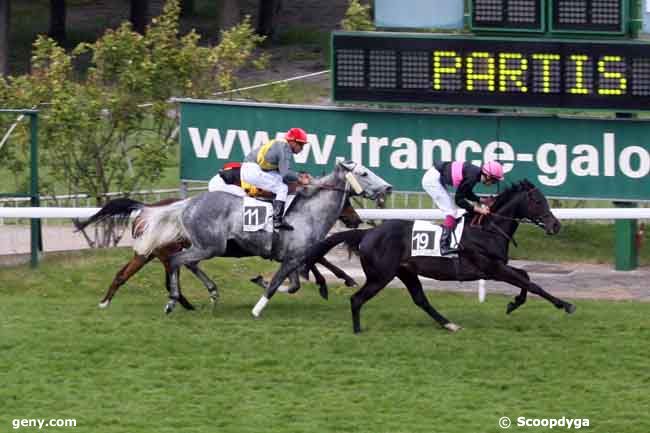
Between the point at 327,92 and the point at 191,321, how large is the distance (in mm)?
16671

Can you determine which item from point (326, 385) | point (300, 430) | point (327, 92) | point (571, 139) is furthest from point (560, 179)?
point (327, 92)

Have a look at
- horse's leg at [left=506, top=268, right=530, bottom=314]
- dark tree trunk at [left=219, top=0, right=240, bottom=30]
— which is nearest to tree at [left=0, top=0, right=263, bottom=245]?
horse's leg at [left=506, top=268, right=530, bottom=314]

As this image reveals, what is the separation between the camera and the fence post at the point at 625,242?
1588cm

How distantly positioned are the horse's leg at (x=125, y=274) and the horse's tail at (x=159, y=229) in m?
0.17

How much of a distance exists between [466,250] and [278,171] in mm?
1853

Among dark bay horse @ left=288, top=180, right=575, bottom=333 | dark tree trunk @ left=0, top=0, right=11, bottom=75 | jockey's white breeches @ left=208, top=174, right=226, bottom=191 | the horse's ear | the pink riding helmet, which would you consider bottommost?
dark bay horse @ left=288, top=180, right=575, bottom=333

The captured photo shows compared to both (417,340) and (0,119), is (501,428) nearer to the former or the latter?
(417,340)

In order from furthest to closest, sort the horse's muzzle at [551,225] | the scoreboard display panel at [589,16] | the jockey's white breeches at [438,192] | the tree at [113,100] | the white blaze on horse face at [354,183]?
the tree at [113,100] < the scoreboard display panel at [589,16] < the white blaze on horse face at [354,183] < the jockey's white breeches at [438,192] < the horse's muzzle at [551,225]

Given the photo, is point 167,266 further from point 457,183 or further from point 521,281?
point 521,281

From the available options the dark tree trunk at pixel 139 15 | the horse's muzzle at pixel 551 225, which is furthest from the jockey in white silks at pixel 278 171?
the dark tree trunk at pixel 139 15

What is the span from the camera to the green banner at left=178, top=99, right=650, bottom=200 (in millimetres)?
15719

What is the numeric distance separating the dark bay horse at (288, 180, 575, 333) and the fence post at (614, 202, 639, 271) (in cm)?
328

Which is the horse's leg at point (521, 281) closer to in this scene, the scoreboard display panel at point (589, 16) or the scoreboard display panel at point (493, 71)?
the scoreboard display panel at point (493, 71)

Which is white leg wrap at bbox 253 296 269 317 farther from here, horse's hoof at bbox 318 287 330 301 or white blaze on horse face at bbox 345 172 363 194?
white blaze on horse face at bbox 345 172 363 194
